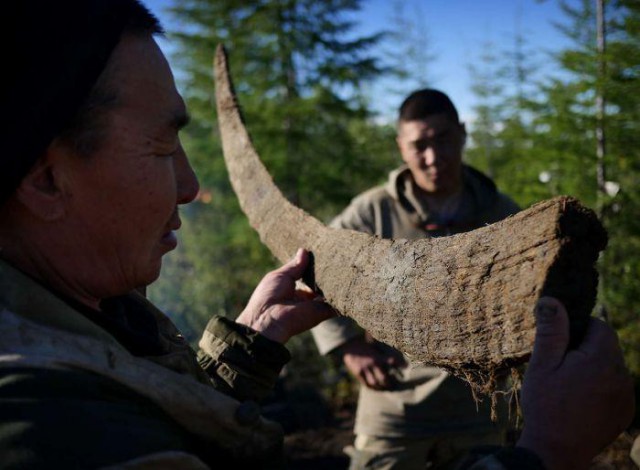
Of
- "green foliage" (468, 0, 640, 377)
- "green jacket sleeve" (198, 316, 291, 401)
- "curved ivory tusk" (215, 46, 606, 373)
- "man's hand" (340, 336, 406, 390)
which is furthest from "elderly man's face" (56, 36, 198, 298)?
"green foliage" (468, 0, 640, 377)

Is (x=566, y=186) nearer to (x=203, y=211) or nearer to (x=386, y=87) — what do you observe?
Answer: (x=386, y=87)

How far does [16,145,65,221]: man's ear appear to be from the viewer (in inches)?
45.9

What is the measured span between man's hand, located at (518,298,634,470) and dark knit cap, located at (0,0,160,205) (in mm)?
1050

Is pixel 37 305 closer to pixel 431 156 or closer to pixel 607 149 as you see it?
pixel 431 156

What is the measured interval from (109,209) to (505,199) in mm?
3127

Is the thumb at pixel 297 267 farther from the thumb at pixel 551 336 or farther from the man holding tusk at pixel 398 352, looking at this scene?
the man holding tusk at pixel 398 352

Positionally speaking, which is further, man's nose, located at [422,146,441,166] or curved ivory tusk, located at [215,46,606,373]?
man's nose, located at [422,146,441,166]

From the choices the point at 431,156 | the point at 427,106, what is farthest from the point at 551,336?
the point at 427,106

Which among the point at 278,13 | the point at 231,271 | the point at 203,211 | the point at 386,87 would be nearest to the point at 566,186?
the point at 278,13

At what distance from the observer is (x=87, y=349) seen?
1068 millimetres

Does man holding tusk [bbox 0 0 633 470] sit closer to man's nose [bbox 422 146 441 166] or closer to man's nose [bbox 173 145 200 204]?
man's nose [bbox 173 145 200 204]

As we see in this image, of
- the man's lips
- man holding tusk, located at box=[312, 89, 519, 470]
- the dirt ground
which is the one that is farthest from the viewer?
the dirt ground

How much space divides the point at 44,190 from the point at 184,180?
36cm

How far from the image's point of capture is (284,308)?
2.06m
